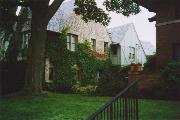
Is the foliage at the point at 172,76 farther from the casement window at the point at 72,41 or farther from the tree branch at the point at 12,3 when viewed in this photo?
the casement window at the point at 72,41

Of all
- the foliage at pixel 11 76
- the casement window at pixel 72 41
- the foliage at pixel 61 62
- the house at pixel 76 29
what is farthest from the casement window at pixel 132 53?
the foliage at pixel 11 76

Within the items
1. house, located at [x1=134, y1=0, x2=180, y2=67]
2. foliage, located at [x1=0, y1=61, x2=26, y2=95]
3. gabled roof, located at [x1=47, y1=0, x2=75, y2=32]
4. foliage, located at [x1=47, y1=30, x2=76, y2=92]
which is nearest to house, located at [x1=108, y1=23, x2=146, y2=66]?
gabled roof, located at [x1=47, y1=0, x2=75, y2=32]

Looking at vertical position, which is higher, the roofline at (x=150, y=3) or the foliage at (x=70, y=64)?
the roofline at (x=150, y=3)

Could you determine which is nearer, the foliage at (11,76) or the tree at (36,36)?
Result: the tree at (36,36)

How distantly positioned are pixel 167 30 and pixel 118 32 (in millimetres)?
26301

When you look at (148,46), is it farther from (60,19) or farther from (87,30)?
(60,19)

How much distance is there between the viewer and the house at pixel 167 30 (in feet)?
66.7

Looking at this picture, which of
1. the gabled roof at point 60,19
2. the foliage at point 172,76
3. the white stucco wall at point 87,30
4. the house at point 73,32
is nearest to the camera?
the foliage at point 172,76

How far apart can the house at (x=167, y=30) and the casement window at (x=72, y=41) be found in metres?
13.5

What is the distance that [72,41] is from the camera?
3419 cm

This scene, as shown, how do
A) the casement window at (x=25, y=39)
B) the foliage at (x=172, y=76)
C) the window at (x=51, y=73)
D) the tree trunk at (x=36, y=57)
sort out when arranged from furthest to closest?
1. the casement window at (x=25, y=39)
2. the window at (x=51, y=73)
3. the tree trunk at (x=36, y=57)
4. the foliage at (x=172, y=76)

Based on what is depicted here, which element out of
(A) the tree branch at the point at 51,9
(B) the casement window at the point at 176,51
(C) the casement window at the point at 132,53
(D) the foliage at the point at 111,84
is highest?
(A) the tree branch at the point at 51,9

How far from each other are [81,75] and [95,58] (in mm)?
2556

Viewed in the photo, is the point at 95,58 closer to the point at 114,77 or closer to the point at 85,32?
the point at 85,32
